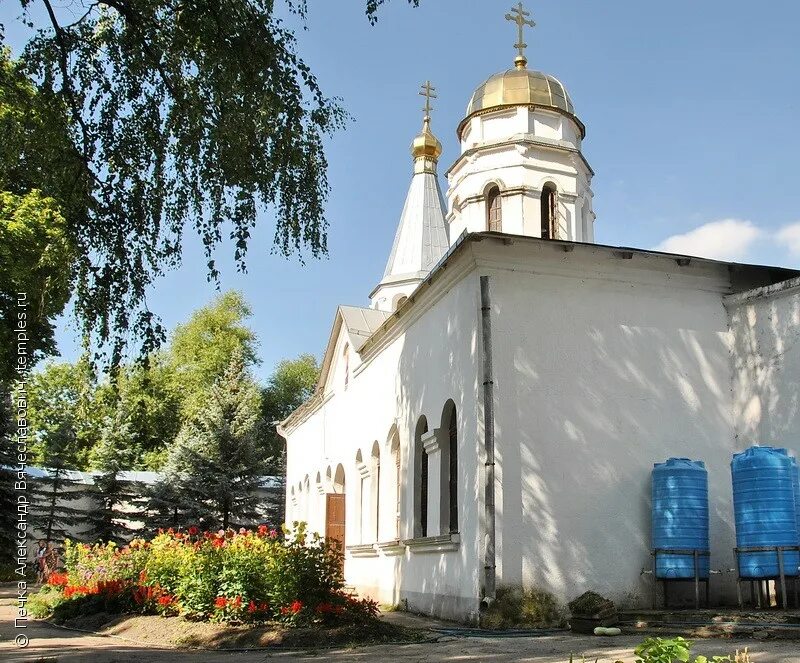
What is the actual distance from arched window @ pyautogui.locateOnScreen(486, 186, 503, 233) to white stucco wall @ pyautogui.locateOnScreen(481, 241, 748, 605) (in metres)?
5.44

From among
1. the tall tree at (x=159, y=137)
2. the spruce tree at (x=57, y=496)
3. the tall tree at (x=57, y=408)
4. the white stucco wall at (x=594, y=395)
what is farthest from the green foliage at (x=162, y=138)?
the tall tree at (x=57, y=408)

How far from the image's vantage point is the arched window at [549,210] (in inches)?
688

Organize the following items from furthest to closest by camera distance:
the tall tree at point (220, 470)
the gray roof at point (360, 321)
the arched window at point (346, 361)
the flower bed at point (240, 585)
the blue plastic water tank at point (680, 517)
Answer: the tall tree at point (220, 470) → the arched window at point (346, 361) → the gray roof at point (360, 321) → the blue plastic water tank at point (680, 517) → the flower bed at point (240, 585)

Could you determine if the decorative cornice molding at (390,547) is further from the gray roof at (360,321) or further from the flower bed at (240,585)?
the gray roof at (360,321)

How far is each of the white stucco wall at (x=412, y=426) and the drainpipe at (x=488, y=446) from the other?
0.16m

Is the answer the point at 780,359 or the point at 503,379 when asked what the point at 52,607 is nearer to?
the point at 503,379

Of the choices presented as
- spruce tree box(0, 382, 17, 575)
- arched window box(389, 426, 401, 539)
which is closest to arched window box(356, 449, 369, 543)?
arched window box(389, 426, 401, 539)

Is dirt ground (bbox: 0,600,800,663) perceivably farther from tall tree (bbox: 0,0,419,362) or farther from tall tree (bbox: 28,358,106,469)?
tall tree (bbox: 28,358,106,469)

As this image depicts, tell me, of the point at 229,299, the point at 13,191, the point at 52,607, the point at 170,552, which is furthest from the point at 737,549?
the point at 229,299

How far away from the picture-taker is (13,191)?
747 inches

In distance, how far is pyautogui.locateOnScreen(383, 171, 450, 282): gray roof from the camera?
81.0ft

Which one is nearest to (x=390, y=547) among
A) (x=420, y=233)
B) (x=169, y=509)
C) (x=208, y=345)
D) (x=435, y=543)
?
A: (x=435, y=543)

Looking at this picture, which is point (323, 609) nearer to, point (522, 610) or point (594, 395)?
point (522, 610)

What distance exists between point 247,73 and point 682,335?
25.5ft
